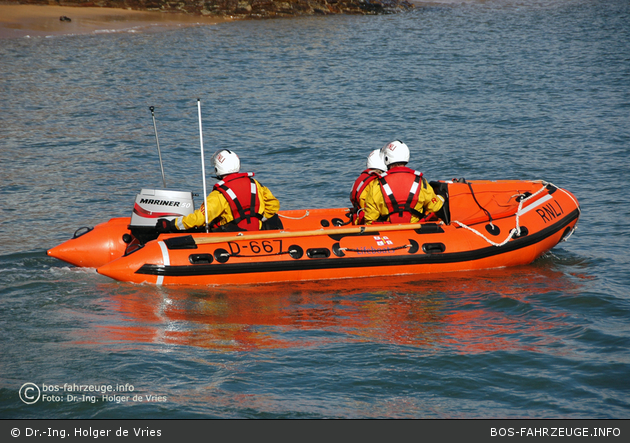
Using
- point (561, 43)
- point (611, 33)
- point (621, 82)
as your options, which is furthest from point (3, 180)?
point (611, 33)

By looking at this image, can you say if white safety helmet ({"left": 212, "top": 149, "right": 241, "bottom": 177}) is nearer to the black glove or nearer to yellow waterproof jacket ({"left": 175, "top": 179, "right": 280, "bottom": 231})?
yellow waterproof jacket ({"left": 175, "top": 179, "right": 280, "bottom": 231})

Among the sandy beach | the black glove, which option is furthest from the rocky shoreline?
the black glove

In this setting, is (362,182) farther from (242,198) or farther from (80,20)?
(80,20)

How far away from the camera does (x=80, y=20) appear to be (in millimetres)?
22203

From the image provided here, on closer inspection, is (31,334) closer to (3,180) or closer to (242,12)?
(3,180)

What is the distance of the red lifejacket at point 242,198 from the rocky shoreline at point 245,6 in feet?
67.9

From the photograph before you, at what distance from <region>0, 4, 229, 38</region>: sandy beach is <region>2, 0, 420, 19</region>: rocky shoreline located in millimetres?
304

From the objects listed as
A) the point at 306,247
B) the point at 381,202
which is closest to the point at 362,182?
the point at 381,202

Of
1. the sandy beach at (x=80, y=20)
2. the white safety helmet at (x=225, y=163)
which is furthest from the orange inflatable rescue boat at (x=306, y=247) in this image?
the sandy beach at (x=80, y=20)

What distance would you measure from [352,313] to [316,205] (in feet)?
10.5

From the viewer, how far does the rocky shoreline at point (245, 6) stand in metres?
24.0

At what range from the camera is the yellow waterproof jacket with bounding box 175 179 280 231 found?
5.55 m

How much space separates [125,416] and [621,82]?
13837 millimetres

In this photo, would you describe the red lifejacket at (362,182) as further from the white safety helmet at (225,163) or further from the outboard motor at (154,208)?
the outboard motor at (154,208)
